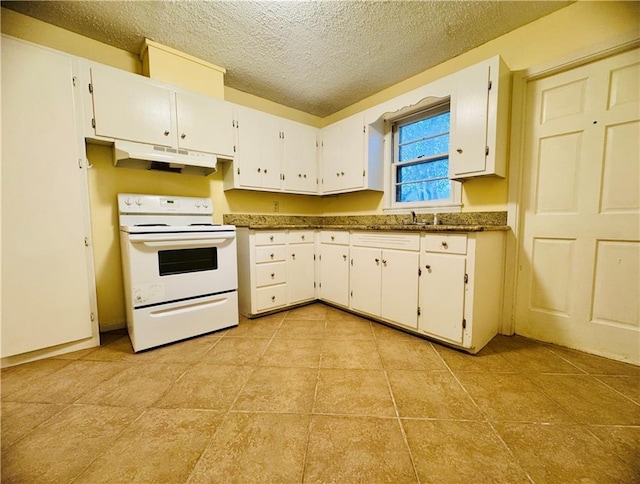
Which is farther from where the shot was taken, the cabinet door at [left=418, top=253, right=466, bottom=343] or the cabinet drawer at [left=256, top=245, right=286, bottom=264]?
the cabinet drawer at [left=256, top=245, right=286, bottom=264]

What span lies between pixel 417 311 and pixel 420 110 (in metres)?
1.97

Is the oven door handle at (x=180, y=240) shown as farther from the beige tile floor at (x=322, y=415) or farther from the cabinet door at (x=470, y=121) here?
the cabinet door at (x=470, y=121)

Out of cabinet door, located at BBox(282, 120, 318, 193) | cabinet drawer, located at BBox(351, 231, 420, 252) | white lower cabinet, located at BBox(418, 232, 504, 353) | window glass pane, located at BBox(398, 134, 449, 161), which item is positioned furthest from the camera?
cabinet door, located at BBox(282, 120, 318, 193)

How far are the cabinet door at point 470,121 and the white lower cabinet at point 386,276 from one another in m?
0.71

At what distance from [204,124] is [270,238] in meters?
1.22

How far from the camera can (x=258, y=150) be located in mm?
2729

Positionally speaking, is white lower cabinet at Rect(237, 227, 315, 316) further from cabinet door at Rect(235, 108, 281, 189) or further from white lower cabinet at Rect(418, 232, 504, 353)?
white lower cabinet at Rect(418, 232, 504, 353)

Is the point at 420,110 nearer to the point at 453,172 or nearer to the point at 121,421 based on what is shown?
the point at 453,172

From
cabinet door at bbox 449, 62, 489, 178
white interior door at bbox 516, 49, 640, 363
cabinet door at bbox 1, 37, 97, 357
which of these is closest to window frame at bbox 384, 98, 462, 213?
cabinet door at bbox 449, 62, 489, 178

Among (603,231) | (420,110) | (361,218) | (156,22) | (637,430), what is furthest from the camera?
(361,218)

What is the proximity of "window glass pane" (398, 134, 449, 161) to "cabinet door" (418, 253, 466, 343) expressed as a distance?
120cm

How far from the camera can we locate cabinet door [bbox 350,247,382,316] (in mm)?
2309

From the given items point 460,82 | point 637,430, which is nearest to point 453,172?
point 460,82

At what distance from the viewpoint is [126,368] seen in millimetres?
1629
